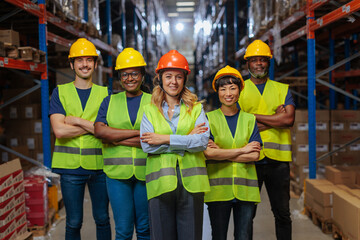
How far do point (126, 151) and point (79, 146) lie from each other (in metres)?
0.52

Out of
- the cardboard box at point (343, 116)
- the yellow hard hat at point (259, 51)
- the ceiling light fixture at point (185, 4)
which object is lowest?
the cardboard box at point (343, 116)

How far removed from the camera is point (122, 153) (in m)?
2.71

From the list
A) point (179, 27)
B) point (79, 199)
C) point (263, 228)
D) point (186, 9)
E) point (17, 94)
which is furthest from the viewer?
point (179, 27)

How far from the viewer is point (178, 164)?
7.73 feet

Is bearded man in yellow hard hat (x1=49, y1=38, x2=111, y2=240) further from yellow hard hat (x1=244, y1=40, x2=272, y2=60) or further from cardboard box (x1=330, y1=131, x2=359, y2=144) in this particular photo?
cardboard box (x1=330, y1=131, x2=359, y2=144)

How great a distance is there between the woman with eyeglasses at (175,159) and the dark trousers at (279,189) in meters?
0.86

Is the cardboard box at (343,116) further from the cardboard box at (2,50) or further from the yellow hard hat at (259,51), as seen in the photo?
the cardboard box at (2,50)

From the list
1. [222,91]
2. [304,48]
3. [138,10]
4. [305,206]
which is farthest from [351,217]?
[138,10]

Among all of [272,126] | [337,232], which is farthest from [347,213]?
[272,126]

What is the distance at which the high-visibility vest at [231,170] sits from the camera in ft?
8.66

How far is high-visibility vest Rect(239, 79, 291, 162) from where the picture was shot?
3.08 meters

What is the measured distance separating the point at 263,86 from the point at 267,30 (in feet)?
14.0

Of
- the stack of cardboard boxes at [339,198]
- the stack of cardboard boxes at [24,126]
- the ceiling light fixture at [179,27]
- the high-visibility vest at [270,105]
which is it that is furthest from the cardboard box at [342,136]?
the ceiling light fixture at [179,27]

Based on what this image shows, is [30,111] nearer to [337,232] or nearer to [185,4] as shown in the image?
[337,232]
